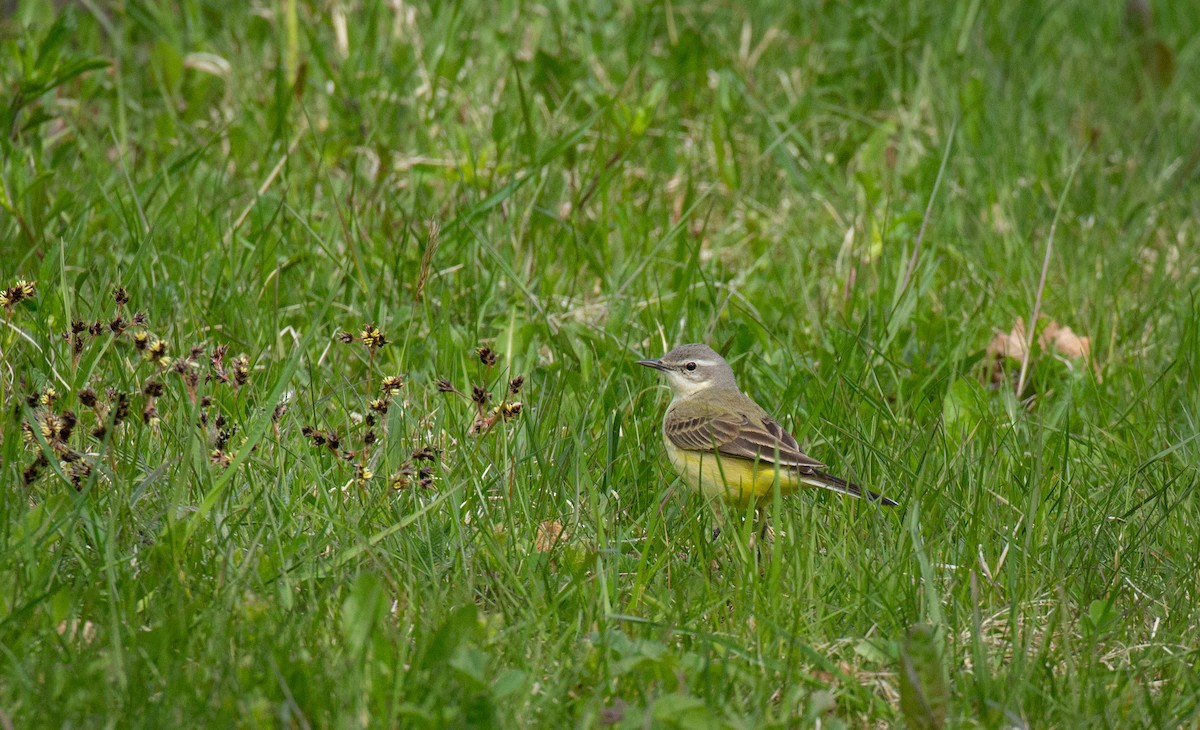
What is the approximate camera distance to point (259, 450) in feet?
15.5

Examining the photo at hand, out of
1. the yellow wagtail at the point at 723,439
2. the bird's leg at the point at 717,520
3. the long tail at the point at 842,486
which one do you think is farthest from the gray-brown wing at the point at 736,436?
the bird's leg at the point at 717,520

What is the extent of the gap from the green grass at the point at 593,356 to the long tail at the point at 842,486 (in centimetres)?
9

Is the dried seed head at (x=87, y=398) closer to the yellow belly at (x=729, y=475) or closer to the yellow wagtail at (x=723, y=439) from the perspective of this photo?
the yellow wagtail at (x=723, y=439)

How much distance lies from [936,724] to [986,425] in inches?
77.0

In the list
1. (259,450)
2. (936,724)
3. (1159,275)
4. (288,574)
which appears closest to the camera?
(936,724)

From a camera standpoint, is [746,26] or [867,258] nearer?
[867,258]

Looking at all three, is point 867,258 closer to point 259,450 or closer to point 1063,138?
point 1063,138

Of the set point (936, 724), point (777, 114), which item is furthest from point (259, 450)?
point (777, 114)

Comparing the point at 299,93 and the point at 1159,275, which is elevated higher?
the point at 299,93

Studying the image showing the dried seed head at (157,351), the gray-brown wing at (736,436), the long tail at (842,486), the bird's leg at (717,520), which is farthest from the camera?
the gray-brown wing at (736,436)

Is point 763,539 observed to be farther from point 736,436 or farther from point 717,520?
point 736,436

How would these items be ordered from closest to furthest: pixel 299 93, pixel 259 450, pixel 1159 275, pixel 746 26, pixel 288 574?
pixel 288 574, pixel 259 450, pixel 1159 275, pixel 299 93, pixel 746 26

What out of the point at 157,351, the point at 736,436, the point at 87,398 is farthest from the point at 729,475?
the point at 87,398

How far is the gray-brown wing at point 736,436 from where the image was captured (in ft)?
16.3
